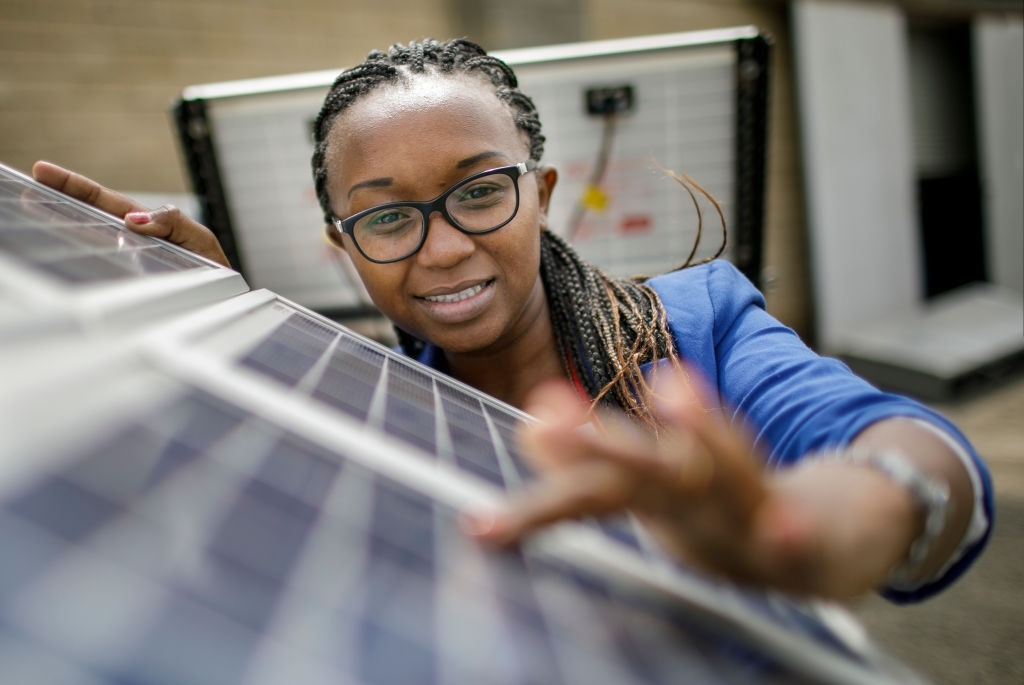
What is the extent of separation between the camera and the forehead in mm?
1271

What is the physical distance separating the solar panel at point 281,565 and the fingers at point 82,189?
3.34 ft

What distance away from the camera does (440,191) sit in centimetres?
131

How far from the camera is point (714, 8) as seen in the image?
6.00 m

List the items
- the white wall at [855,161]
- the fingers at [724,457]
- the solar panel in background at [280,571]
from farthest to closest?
1. the white wall at [855,161]
2. the fingers at [724,457]
3. the solar panel in background at [280,571]

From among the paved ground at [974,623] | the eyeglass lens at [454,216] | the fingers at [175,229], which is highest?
the fingers at [175,229]

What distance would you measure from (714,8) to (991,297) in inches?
147

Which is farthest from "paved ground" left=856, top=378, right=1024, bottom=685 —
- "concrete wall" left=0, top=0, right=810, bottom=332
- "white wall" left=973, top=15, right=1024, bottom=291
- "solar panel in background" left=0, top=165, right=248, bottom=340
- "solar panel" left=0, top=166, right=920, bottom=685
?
"concrete wall" left=0, top=0, right=810, bottom=332

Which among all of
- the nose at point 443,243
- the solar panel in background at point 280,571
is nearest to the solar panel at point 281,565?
the solar panel in background at point 280,571

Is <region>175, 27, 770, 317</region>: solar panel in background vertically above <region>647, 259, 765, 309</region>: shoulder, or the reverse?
<region>175, 27, 770, 317</region>: solar panel in background

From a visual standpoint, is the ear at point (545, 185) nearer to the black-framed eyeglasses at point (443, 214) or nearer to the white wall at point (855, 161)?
the black-framed eyeglasses at point (443, 214)

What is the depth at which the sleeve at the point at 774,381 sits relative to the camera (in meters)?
0.81

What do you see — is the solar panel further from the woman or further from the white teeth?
the white teeth

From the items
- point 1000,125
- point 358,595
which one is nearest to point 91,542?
point 358,595

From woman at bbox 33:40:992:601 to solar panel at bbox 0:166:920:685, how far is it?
53 mm
